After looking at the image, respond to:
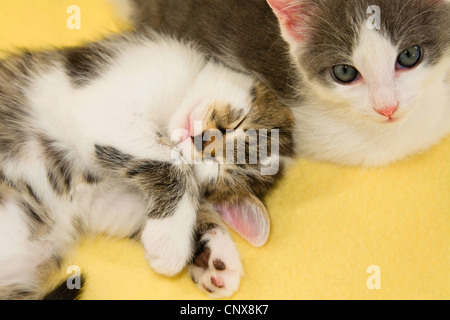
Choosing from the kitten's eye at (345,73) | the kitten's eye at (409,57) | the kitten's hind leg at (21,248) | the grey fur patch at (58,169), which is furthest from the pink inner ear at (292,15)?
the kitten's hind leg at (21,248)

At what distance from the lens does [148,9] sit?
7.43 feet

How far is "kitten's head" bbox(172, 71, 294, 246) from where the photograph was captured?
1.76m

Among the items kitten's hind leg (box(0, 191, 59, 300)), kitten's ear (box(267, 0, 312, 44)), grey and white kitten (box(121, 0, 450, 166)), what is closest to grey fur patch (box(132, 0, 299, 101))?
grey and white kitten (box(121, 0, 450, 166))

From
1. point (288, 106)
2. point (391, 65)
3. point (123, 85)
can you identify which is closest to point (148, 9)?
point (123, 85)

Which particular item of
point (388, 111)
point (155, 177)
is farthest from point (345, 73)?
point (155, 177)

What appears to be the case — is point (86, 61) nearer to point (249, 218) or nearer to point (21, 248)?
point (21, 248)

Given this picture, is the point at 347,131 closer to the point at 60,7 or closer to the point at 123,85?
the point at 123,85

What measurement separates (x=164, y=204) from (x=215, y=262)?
241 mm

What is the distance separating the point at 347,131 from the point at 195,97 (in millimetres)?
562

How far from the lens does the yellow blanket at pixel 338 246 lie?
1719 millimetres

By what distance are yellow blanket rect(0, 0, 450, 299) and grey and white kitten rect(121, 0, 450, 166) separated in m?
0.09

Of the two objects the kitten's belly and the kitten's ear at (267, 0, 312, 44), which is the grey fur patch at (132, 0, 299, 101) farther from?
the kitten's belly

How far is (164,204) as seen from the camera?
5.68 feet

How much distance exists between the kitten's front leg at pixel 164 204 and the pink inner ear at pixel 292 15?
55 centimetres
